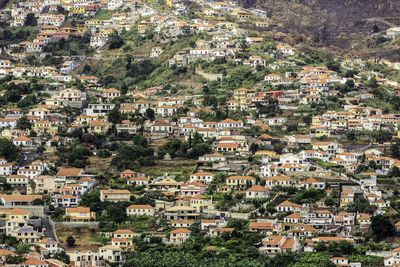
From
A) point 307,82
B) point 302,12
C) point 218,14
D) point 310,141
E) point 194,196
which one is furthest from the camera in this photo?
point 302,12

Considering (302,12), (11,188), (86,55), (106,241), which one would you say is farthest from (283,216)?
(302,12)

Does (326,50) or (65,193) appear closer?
(65,193)

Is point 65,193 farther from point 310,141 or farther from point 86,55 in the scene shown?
point 86,55

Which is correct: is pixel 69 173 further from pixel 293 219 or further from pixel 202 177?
pixel 293 219

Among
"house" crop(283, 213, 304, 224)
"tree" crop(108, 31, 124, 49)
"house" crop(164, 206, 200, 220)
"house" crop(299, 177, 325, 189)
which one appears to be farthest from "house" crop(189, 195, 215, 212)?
"tree" crop(108, 31, 124, 49)

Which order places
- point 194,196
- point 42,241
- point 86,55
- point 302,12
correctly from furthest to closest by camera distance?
1. point 302,12
2. point 86,55
3. point 194,196
4. point 42,241

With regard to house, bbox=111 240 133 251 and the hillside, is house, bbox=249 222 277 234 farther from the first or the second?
the hillside

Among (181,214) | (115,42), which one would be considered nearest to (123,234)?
(181,214)
